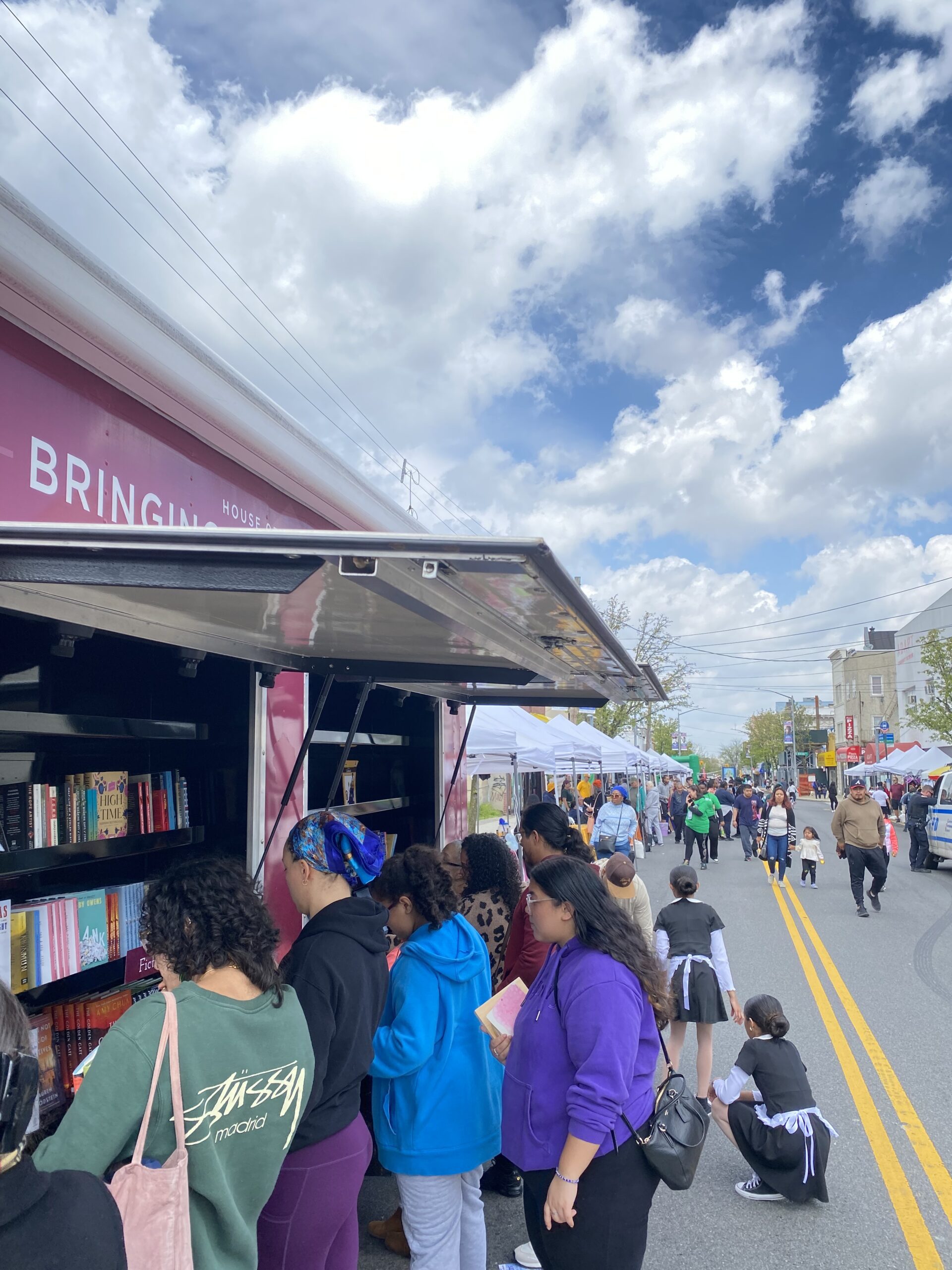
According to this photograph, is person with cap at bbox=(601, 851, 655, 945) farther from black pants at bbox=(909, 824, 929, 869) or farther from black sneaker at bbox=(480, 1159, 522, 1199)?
black pants at bbox=(909, 824, 929, 869)

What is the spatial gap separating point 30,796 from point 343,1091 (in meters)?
1.79

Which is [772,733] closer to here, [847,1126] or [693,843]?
[693,843]

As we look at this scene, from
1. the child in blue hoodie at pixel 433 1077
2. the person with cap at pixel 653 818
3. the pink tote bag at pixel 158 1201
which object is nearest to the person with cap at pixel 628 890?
the child in blue hoodie at pixel 433 1077

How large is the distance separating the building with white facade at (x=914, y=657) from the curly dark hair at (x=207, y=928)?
6601 centimetres

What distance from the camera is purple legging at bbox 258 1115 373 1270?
2412 mm

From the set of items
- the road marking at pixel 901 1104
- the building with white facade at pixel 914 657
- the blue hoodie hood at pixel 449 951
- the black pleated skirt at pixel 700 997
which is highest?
the building with white facade at pixel 914 657

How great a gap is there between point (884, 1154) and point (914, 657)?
Result: 229 ft

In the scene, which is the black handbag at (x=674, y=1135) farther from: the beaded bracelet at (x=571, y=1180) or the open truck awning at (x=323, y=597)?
the open truck awning at (x=323, y=597)

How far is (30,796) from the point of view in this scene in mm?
3438

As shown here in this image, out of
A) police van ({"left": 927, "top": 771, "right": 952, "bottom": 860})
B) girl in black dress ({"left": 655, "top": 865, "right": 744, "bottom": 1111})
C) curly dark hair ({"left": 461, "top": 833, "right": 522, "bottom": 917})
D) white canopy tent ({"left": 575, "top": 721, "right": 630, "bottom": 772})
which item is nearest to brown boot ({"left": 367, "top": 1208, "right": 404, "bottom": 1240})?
curly dark hair ({"left": 461, "top": 833, "right": 522, "bottom": 917})

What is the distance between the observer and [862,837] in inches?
469

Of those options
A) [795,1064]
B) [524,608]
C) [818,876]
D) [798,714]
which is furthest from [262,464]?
[798,714]

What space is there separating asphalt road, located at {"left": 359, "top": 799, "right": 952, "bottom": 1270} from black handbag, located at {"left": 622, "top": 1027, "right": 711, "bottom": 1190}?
1.48 meters

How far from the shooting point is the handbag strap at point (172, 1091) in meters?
1.72
